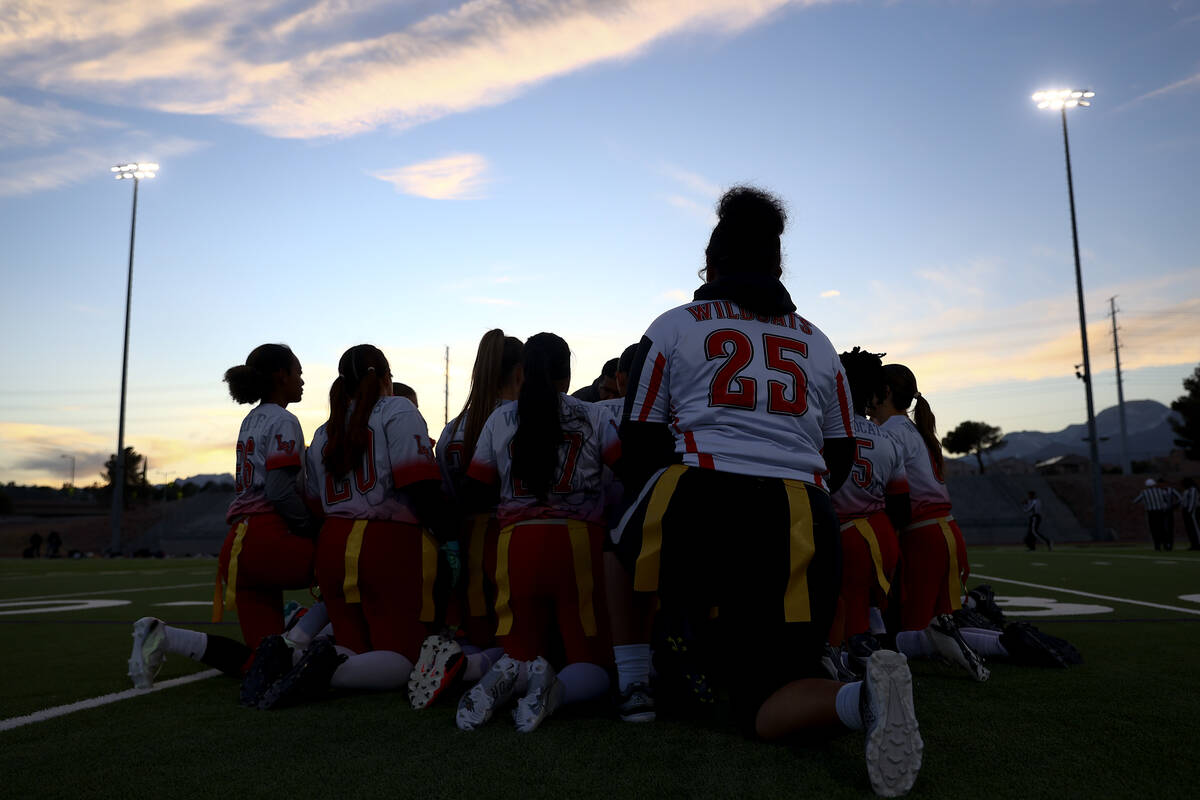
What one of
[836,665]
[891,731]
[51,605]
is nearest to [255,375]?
[836,665]

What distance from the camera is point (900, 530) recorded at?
4.80m

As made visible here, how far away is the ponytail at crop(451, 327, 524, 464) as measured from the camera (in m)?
4.20

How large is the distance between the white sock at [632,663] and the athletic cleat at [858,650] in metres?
1.21

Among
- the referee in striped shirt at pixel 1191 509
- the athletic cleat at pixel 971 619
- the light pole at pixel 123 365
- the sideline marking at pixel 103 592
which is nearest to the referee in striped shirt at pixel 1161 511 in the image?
the referee in striped shirt at pixel 1191 509

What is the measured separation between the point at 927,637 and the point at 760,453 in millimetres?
2148

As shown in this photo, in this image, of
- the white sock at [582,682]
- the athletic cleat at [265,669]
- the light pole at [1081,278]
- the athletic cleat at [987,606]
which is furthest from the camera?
the light pole at [1081,278]

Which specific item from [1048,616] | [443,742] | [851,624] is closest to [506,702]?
[443,742]

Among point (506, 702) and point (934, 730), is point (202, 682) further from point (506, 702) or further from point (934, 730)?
point (934, 730)

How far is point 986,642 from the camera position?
4441mm

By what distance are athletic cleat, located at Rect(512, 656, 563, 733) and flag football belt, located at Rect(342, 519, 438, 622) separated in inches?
32.7

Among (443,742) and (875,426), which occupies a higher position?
(875,426)

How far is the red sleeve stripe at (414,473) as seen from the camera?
3861 millimetres

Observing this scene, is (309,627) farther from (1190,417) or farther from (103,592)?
(1190,417)

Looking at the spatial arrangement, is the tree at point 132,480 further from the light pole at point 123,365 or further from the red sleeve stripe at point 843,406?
the red sleeve stripe at point 843,406
